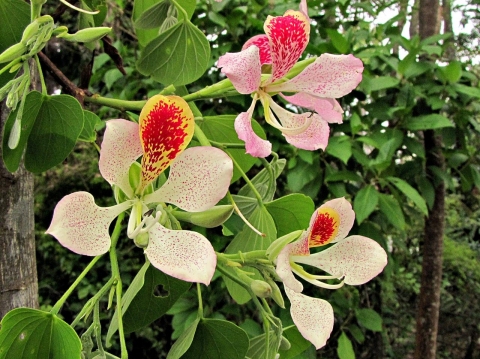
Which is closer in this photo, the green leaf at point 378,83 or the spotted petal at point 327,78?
the spotted petal at point 327,78

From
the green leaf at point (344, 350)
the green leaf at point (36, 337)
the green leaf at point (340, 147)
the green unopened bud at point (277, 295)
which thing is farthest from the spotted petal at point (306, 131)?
the green leaf at point (344, 350)

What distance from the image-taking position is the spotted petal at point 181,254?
1.00 ft

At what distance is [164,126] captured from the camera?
34cm

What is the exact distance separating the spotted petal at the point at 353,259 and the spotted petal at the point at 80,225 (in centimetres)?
14

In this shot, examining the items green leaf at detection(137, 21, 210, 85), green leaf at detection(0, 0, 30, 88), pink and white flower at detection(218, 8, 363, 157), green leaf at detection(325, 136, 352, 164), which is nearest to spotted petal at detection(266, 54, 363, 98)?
pink and white flower at detection(218, 8, 363, 157)

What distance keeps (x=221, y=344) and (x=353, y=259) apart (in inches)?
5.0

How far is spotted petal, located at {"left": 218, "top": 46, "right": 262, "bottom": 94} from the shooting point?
34cm

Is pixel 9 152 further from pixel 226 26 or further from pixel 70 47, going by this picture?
pixel 70 47

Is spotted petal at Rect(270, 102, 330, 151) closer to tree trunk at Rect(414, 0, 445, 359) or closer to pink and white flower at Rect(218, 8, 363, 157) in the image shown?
pink and white flower at Rect(218, 8, 363, 157)

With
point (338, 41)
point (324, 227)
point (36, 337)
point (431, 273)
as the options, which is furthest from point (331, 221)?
point (431, 273)

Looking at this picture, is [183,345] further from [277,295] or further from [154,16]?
[154,16]

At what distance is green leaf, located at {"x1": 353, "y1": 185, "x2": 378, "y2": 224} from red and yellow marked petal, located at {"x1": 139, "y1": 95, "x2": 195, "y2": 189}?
0.86 metres

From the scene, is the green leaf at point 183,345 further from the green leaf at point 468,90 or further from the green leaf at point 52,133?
the green leaf at point 468,90

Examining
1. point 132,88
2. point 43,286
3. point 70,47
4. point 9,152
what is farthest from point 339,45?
point 43,286
